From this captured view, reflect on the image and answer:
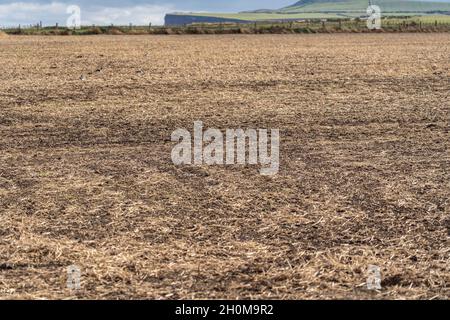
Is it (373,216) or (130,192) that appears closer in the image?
(373,216)

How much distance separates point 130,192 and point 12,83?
1076 centimetres

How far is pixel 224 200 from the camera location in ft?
21.2

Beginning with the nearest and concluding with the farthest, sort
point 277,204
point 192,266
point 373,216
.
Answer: point 192,266 < point 373,216 < point 277,204

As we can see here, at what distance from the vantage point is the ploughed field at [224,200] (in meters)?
4.61

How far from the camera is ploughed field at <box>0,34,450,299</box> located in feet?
15.1

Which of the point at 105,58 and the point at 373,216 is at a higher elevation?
the point at 105,58

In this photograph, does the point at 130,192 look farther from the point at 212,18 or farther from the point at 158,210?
the point at 212,18

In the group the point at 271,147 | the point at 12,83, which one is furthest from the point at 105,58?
the point at 271,147

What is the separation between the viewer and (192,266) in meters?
4.80

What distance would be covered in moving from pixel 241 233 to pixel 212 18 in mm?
188328
